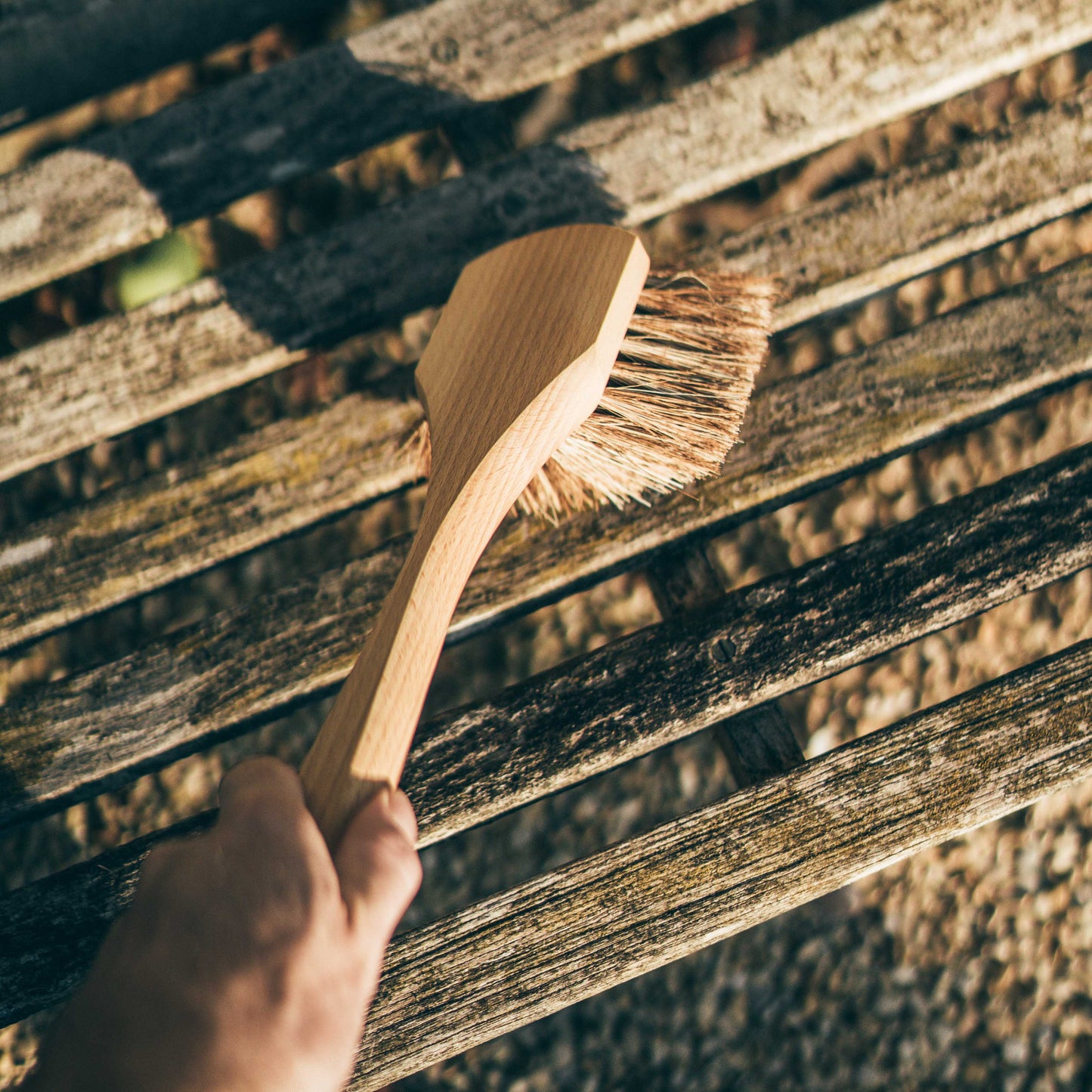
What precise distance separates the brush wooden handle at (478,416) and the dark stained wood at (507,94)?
0.20m

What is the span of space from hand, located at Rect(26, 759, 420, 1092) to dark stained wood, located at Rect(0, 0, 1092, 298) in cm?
68

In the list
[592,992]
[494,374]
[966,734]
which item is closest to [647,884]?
[592,992]

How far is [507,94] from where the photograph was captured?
919mm

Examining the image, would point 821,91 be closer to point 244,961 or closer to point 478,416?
point 478,416

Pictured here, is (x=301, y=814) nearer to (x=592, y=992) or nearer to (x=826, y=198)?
(x=592, y=992)

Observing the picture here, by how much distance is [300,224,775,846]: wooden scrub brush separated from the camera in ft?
2.06

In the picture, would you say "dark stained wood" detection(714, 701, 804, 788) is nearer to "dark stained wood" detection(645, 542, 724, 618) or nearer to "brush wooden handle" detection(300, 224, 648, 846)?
"dark stained wood" detection(645, 542, 724, 618)

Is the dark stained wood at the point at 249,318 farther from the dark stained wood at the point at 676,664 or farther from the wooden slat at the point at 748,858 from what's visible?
the wooden slat at the point at 748,858

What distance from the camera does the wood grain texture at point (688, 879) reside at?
2.72 feet

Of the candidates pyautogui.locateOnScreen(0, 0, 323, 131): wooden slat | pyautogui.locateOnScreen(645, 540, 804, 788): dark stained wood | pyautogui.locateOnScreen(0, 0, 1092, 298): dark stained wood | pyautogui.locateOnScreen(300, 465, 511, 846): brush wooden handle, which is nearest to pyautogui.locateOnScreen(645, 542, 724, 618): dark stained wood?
pyautogui.locateOnScreen(645, 540, 804, 788): dark stained wood

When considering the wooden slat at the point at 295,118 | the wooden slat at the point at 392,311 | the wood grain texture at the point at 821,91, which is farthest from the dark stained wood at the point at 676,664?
the wooden slat at the point at 295,118

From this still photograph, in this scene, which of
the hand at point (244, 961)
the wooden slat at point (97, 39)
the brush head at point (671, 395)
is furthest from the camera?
the wooden slat at point (97, 39)

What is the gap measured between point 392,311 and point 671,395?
317 millimetres

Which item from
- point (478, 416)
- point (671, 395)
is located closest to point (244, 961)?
point (478, 416)
